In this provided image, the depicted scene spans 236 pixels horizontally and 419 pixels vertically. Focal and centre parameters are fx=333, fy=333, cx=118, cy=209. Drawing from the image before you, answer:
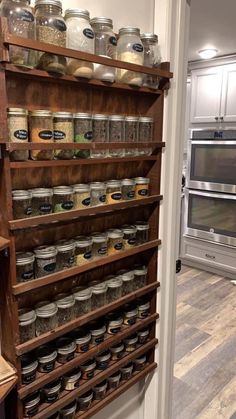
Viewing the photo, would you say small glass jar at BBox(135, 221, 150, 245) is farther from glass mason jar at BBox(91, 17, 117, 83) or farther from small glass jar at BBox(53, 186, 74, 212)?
glass mason jar at BBox(91, 17, 117, 83)

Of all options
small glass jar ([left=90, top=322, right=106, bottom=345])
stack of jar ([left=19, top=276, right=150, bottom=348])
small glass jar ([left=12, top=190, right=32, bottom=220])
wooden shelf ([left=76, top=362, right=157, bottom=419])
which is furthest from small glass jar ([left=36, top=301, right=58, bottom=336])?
wooden shelf ([left=76, top=362, right=157, bottom=419])

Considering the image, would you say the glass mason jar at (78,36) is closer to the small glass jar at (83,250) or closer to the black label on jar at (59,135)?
the black label on jar at (59,135)

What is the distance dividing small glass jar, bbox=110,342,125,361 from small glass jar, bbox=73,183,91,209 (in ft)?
1.96

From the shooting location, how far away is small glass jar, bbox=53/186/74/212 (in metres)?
1.00

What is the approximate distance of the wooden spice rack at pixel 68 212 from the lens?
2.82ft

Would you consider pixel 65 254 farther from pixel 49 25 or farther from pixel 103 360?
pixel 49 25

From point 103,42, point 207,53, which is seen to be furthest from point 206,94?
point 103,42

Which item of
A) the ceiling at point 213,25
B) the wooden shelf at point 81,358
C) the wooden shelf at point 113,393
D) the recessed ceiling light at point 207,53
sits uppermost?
the recessed ceiling light at point 207,53

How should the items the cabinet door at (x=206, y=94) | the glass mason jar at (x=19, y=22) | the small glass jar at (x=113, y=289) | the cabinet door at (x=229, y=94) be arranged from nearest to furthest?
the glass mason jar at (x=19, y=22) < the small glass jar at (x=113, y=289) < the cabinet door at (x=229, y=94) < the cabinet door at (x=206, y=94)

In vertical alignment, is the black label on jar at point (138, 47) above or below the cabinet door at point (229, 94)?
below

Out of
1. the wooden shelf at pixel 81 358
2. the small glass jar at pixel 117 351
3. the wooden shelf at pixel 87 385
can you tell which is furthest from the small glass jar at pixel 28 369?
the small glass jar at pixel 117 351

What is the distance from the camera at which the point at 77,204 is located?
3.43 ft

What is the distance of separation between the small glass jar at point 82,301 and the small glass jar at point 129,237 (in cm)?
22

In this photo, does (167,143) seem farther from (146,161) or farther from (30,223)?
(30,223)
